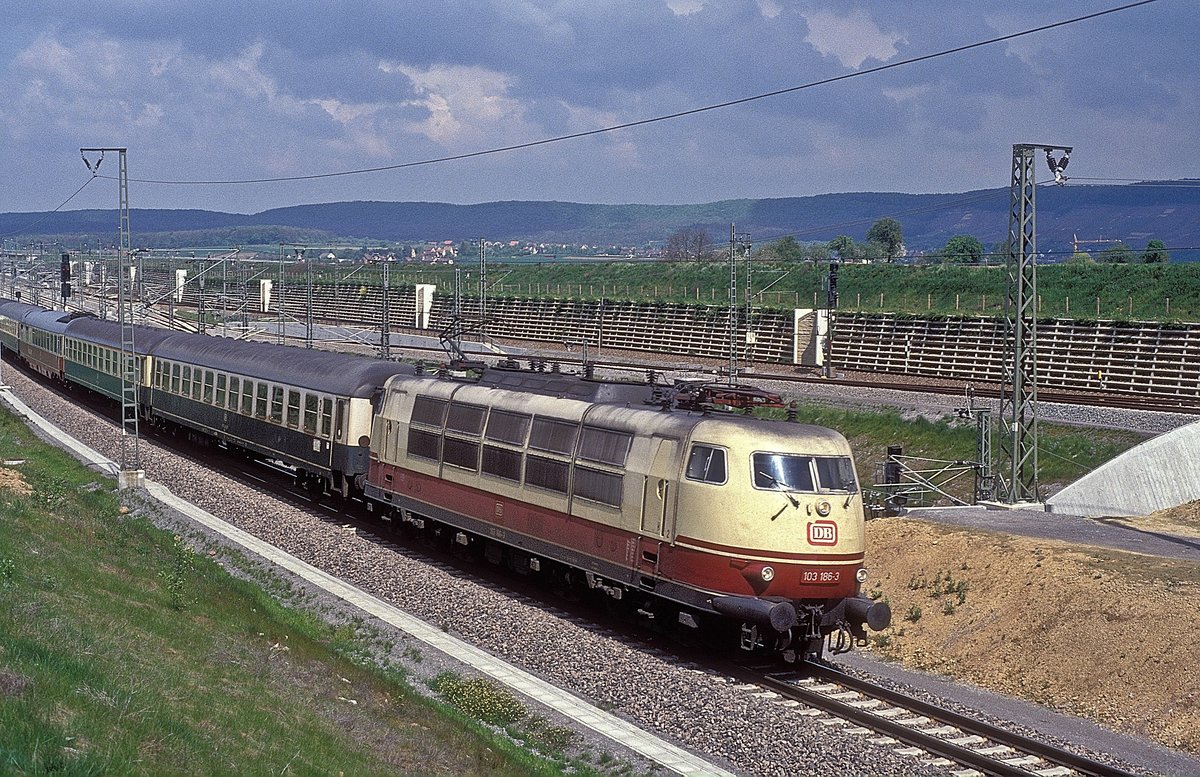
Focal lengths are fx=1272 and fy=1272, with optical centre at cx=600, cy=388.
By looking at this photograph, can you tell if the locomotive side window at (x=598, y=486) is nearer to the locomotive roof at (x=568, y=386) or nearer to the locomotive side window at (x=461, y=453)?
the locomotive roof at (x=568, y=386)

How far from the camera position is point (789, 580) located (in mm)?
17609

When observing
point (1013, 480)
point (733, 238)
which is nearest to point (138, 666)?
point (1013, 480)

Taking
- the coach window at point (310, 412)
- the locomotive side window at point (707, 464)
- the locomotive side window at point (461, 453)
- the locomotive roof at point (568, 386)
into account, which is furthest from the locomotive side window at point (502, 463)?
the coach window at point (310, 412)

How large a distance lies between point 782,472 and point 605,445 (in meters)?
3.50

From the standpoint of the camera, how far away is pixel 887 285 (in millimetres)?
96812

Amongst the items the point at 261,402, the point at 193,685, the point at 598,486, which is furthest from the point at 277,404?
the point at 193,685

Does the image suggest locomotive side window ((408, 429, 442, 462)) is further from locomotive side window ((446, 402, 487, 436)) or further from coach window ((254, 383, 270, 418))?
coach window ((254, 383, 270, 418))

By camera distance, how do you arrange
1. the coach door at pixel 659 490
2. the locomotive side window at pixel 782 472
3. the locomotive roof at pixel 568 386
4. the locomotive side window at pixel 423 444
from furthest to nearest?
the locomotive side window at pixel 423 444
the locomotive roof at pixel 568 386
the coach door at pixel 659 490
the locomotive side window at pixel 782 472

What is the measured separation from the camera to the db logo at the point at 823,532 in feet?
58.4

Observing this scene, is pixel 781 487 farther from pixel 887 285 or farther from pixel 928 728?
pixel 887 285

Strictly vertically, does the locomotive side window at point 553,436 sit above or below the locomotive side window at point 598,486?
above

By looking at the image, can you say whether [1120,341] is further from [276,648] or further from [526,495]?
[276,648]

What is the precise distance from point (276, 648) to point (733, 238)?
37.6 meters

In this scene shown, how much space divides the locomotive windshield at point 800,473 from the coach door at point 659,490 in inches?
54.8
